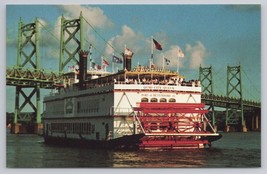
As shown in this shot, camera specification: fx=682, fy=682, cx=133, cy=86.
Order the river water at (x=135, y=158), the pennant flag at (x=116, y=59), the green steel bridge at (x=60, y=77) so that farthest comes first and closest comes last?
the pennant flag at (x=116, y=59)
the green steel bridge at (x=60, y=77)
the river water at (x=135, y=158)

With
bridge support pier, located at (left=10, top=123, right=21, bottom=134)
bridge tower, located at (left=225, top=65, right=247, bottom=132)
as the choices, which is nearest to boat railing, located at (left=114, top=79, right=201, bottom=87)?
bridge tower, located at (left=225, top=65, right=247, bottom=132)

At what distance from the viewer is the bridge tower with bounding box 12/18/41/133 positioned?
38.1 feet

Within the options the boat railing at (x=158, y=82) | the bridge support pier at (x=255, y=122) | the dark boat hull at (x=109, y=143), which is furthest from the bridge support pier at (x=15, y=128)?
the bridge support pier at (x=255, y=122)

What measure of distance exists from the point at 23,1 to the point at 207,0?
2965mm

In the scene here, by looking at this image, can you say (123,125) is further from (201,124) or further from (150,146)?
(201,124)

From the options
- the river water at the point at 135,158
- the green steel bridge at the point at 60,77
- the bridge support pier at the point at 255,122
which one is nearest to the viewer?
the river water at the point at 135,158

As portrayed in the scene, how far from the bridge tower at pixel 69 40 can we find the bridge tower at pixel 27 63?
45 cm

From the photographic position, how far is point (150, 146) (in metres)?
13.2

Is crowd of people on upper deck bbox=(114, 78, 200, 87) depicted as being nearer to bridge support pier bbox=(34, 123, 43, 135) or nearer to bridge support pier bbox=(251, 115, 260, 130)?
bridge support pier bbox=(34, 123, 43, 135)

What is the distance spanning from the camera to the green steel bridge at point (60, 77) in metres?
11.6

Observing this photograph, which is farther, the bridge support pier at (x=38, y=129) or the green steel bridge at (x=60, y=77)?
the bridge support pier at (x=38, y=129)

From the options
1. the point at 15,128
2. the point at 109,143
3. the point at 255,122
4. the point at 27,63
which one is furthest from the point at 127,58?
the point at 255,122

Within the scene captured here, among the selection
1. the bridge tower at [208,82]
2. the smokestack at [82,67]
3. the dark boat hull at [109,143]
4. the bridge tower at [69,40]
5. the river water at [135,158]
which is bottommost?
the river water at [135,158]

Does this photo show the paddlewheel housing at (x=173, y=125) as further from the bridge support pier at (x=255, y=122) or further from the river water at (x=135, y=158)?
the bridge support pier at (x=255, y=122)
